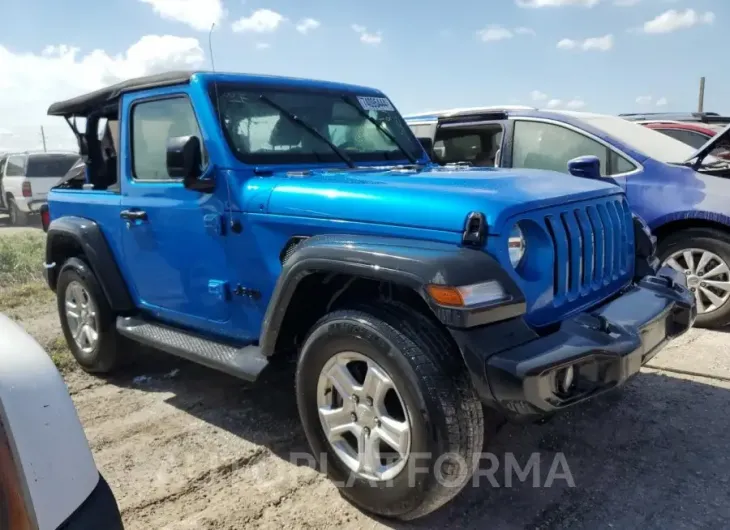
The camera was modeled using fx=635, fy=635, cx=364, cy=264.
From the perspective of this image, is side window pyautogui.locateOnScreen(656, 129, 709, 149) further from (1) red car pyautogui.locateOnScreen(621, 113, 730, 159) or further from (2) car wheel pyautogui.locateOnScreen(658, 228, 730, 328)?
(2) car wheel pyautogui.locateOnScreen(658, 228, 730, 328)

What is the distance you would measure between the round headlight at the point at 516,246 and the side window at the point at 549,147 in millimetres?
3327

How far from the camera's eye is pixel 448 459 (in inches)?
95.5

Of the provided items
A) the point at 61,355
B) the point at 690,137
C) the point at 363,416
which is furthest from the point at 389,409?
the point at 690,137

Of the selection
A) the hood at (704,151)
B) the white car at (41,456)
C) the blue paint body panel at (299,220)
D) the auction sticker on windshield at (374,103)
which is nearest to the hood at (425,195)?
the blue paint body panel at (299,220)

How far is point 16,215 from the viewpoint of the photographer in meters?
15.8

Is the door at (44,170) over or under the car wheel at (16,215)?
over

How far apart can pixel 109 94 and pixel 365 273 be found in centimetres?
276

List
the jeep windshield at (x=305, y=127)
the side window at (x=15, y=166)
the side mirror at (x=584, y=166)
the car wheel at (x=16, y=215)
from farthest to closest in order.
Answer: the car wheel at (x=16, y=215), the side window at (x=15, y=166), the side mirror at (x=584, y=166), the jeep windshield at (x=305, y=127)

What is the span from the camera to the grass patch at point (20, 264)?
8219 millimetres

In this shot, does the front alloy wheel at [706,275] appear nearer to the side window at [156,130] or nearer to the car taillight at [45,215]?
the side window at [156,130]

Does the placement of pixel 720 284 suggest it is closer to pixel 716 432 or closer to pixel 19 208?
pixel 716 432

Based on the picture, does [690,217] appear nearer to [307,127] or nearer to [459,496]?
[307,127]

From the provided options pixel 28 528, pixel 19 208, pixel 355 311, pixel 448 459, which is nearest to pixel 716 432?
pixel 448 459

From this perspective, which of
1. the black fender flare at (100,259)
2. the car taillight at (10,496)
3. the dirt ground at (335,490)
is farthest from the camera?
the black fender flare at (100,259)
